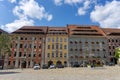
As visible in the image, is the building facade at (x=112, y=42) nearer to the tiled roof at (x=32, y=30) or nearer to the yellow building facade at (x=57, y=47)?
the yellow building facade at (x=57, y=47)

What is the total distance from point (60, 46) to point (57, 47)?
4.80ft

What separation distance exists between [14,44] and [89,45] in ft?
113

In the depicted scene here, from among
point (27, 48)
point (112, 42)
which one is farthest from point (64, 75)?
point (112, 42)

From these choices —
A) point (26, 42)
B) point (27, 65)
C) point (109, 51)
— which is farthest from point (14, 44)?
point (109, 51)

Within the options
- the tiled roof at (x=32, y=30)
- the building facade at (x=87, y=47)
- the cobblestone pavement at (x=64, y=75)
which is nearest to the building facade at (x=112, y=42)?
the building facade at (x=87, y=47)

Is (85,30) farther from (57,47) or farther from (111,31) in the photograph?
(57,47)

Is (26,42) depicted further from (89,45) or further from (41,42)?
(89,45)

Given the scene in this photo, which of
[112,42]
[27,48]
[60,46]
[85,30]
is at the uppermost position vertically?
[85,30]

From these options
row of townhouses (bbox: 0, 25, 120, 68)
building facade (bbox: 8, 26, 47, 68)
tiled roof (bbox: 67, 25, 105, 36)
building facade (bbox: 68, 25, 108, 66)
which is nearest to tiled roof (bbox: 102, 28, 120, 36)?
row of townhouses (bbox: 0, 25, 120, 68)

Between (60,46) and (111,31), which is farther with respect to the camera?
(111,31)

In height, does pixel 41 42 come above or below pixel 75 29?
below

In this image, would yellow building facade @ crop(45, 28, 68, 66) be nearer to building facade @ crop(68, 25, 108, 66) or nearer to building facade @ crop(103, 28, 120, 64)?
building facade @ crop(68, 25, 108, 66)

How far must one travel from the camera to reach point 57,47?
7700 cm

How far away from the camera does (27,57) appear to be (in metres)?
73.4
